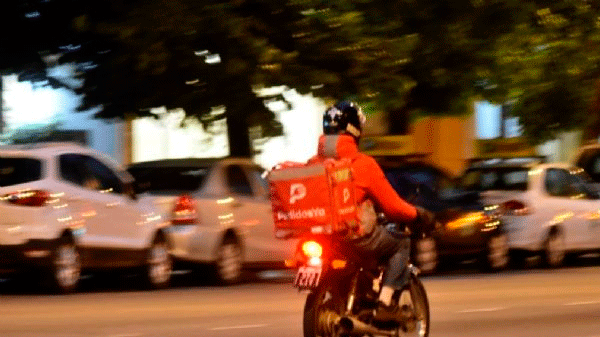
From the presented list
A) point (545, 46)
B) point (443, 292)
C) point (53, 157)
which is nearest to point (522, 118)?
point (545, 46)

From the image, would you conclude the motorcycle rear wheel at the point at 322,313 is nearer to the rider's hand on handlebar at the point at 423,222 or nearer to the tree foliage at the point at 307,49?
the rider's hand on handlebar at the point at 423,222

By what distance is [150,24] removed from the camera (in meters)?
22.4

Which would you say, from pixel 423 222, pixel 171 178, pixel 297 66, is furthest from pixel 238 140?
pixel 423 222

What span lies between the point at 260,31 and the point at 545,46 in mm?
4851

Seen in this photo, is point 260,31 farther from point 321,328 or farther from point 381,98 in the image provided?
point 321,328

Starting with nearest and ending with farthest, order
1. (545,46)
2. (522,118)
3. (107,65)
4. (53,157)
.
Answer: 1. (53,157)
2. (107,65)
3. (545,46)
4. (522,118)

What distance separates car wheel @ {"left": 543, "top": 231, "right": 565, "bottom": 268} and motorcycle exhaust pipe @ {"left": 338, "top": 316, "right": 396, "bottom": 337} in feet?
46.8

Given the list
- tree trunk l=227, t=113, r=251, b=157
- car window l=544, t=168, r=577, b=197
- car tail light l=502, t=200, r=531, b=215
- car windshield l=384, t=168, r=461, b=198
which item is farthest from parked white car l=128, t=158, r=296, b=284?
car window l=544, t=168, r=577, b=197

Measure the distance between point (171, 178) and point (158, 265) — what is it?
55.3 inches

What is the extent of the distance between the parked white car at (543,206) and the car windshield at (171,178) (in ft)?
16.7

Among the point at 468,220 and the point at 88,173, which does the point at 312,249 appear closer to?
the point at 88,173

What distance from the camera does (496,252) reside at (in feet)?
78.2

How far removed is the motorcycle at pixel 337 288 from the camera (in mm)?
10375

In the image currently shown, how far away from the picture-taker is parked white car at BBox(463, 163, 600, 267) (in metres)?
24.3
